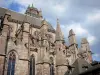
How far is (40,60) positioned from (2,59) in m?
5.02

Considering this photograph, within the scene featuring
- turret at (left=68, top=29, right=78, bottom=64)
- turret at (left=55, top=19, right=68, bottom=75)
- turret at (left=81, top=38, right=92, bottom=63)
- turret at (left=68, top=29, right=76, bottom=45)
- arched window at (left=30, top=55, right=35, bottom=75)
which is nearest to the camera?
arched window at (left=30, top=55, right=35, bottom=75)

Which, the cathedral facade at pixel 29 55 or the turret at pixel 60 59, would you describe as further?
the turret at pixel 60 59

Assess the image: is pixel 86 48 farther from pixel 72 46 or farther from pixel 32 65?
pixel 32 65

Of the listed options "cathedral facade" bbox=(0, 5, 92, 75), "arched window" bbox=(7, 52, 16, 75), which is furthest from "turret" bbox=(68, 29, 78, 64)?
"arched window" bbox=(7, 52, 16, 75)

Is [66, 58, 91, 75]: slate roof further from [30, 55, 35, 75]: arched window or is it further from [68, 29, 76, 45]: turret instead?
[68, 29, 76, 45]: turret

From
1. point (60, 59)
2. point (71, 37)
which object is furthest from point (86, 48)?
point (60, 59)

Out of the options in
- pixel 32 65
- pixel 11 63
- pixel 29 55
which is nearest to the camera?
pixel 11 63

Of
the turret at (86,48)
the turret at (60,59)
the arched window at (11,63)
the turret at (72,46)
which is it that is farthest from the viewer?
the turret at (86,48)

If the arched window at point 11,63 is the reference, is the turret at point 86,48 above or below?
above

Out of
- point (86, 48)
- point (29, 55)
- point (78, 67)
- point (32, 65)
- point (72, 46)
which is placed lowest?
point (78, 67)

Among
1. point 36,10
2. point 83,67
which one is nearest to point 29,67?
point 83,67

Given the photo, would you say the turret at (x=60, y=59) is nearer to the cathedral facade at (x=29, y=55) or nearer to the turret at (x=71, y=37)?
the cathedral facade at (x=29, y=55)

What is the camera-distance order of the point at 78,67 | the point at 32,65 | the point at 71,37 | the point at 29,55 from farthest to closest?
the point at 71,37 → the point at 29,55 → the point at 32,65 → the point at 78,67

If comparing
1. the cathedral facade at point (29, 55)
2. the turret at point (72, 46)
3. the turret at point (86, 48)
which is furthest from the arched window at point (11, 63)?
the turret at point (86, 48)
